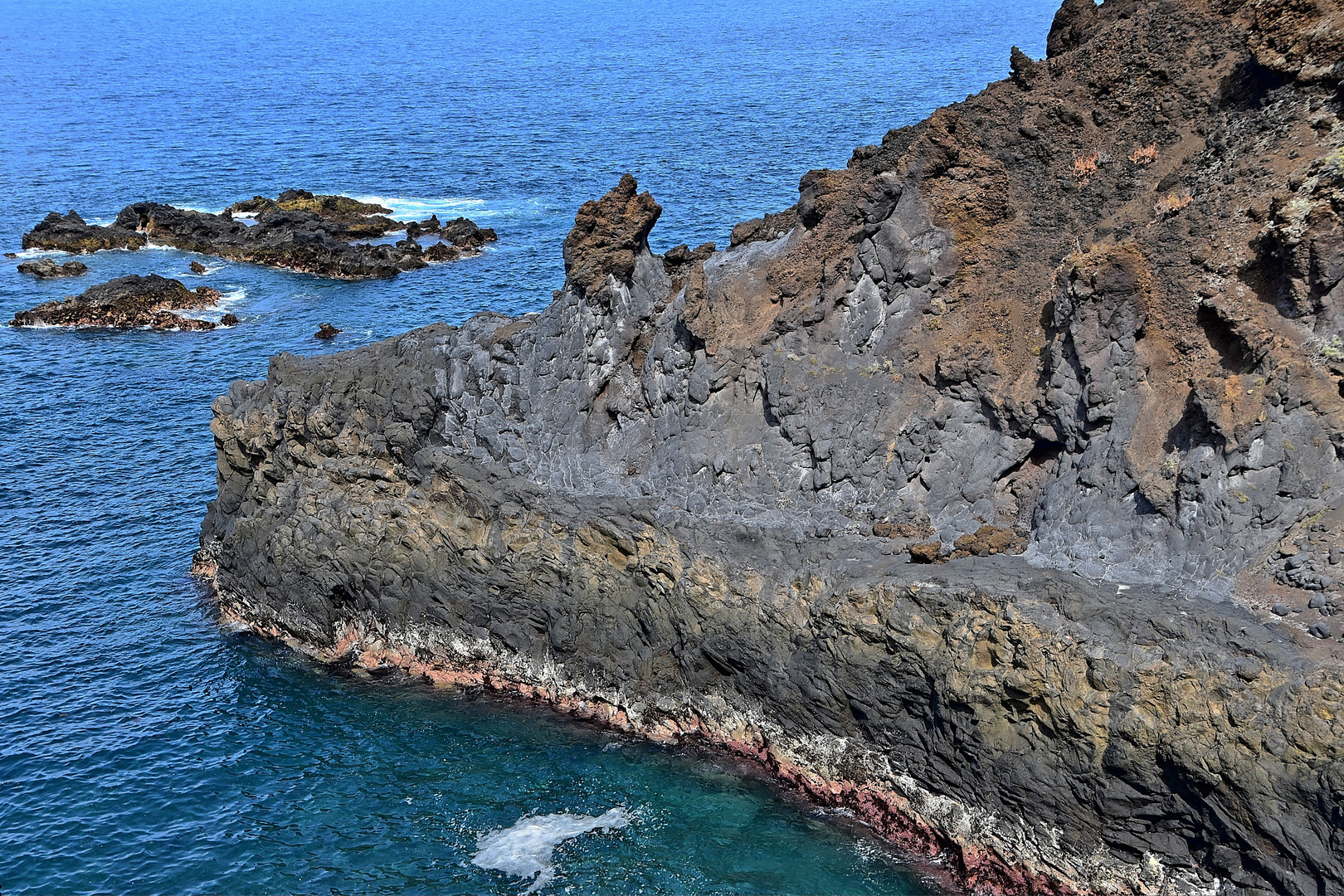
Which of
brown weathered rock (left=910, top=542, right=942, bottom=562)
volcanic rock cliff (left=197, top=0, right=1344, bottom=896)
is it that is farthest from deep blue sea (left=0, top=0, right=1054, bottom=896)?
brown weathered rock (left=910, top=542, right=942, bottom=562)

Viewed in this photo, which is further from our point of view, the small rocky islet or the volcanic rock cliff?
the small rocky islet

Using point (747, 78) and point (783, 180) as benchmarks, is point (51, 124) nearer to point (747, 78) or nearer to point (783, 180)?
point (747, 78)

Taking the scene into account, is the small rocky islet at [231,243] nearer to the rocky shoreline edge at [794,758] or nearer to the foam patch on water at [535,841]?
the rocky shoreline edge at [794,758]

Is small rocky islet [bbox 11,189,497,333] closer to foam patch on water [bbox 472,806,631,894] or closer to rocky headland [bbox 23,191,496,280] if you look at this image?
rocky headland [bbox 23,191,496,280]

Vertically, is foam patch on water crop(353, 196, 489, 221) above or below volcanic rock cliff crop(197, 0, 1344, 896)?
above

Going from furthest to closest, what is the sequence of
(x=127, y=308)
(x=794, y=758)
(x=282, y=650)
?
(x=127, y=308) < (x=282, y=650) < (x=794, y=758)

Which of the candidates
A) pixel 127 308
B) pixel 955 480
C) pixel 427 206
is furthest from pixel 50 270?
pixel 955 480

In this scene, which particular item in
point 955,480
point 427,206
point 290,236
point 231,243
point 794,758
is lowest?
point 794,758

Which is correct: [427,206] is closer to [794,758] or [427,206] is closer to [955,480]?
[955,480]
